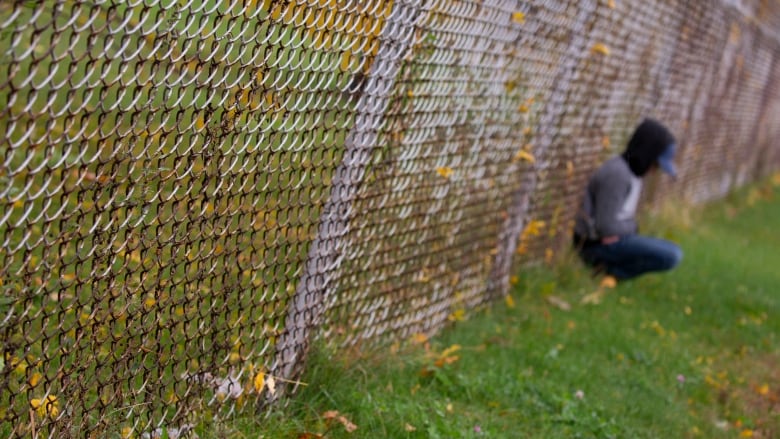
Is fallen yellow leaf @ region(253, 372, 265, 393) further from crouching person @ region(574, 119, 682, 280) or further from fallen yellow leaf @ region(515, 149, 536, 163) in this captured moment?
crouching person @ region(574, 119, 682, 280)

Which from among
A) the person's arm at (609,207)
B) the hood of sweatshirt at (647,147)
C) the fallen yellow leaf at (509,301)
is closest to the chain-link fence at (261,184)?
the fallen yellow leaf at (509,301)

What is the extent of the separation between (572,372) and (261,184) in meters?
2.41

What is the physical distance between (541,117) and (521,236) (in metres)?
0.76

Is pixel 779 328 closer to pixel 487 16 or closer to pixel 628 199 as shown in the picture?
pixel 628 199

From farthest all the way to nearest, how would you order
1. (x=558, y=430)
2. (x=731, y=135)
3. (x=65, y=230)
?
(x=731, y=135) < (x=558, y=430) < (x=65, y=230)

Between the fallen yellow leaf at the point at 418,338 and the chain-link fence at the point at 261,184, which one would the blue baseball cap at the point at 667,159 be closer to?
the chain-link fence at the point at 261,184

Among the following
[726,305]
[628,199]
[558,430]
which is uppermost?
[628,199]

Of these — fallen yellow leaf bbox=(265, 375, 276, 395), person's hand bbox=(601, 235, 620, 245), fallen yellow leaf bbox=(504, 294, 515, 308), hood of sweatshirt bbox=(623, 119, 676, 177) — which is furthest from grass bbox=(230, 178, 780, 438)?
hood of sweatshirt bbox=(623, 119, 676, 177)

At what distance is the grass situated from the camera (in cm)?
398

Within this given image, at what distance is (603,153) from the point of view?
738 cm

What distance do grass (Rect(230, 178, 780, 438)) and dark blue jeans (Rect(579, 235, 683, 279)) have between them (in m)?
0.18

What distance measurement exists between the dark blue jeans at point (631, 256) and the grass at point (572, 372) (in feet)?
0.60

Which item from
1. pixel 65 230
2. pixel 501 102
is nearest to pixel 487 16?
pixel 501 102

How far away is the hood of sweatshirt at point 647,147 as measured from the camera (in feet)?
23.4
